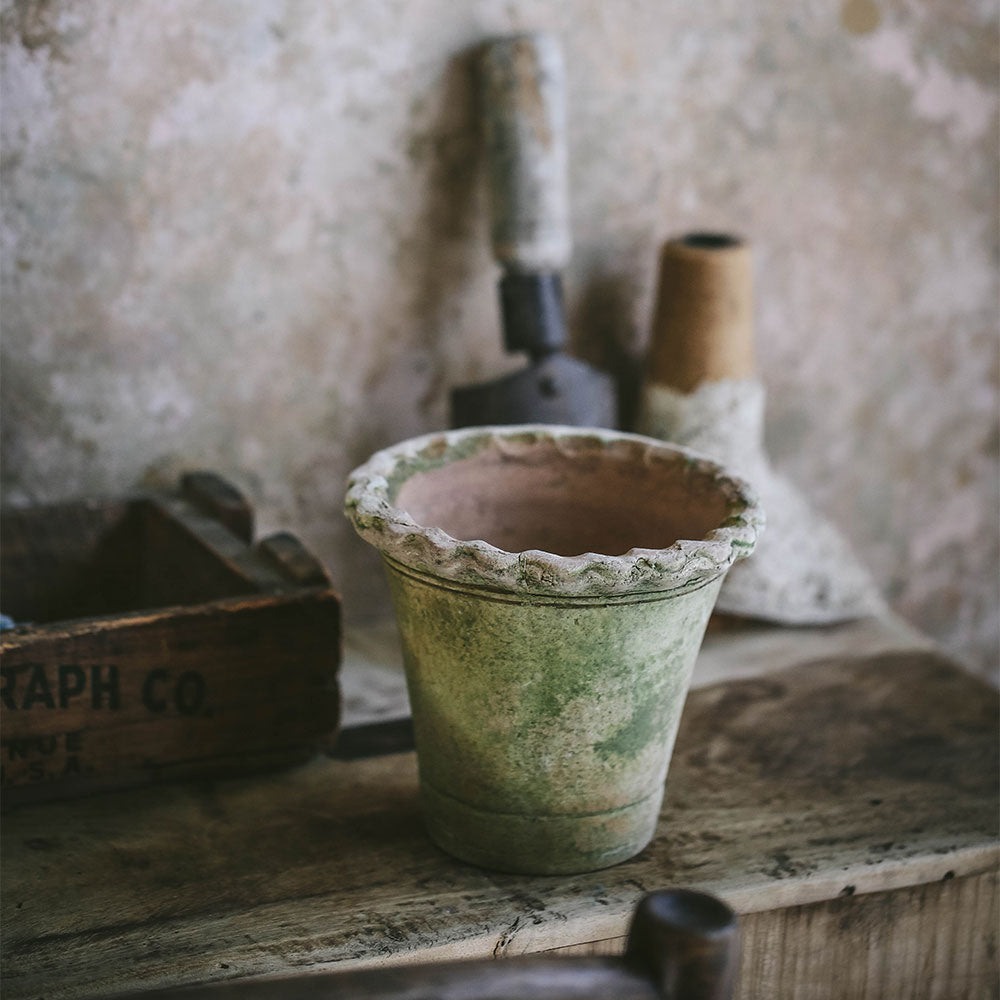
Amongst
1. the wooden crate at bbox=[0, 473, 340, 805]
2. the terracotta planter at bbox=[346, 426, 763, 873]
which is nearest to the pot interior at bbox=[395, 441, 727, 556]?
the terracotta planter at bbox=[346, 426, 763, 873]

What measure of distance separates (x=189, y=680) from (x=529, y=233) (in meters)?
0.73

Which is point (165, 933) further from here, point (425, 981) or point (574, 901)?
point (425, 981)

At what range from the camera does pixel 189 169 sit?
1.42 meters

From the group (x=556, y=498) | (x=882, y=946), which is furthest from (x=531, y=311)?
(x=882, y=946)

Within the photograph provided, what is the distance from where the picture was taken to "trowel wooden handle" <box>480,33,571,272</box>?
1.46 meters

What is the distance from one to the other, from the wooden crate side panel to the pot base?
0.21 meters

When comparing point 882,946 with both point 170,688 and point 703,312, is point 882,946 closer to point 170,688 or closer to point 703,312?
point 170,688

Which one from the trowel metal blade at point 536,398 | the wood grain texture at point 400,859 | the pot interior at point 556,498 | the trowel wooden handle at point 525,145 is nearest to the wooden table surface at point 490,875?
the wood grain texture at point 400,859

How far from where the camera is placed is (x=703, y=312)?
1.58 metres

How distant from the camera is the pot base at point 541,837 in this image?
1.04 metres

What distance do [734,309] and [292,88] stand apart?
670 mm

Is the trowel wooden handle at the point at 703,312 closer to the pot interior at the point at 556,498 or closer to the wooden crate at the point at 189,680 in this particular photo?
the pot interior at the point at 556,498

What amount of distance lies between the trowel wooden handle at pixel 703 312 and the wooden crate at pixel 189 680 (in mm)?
637

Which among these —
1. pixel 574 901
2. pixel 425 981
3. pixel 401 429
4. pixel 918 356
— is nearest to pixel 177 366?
pixel 401 429
